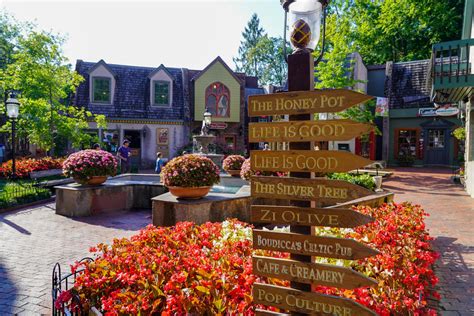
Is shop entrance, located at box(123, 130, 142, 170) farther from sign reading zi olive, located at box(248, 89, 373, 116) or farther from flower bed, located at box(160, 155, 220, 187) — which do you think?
sign reading zi olive, located at box(248, 89, 373, 116)

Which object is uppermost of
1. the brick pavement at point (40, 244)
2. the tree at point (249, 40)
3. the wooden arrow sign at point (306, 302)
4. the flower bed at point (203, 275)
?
the tree at point (249, 40)

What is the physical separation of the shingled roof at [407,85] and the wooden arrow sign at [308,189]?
2630cm

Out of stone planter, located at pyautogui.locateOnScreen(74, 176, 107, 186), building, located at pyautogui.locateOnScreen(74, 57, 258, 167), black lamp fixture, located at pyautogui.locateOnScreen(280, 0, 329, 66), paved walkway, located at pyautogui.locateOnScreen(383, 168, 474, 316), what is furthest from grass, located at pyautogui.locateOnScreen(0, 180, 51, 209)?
building, located at pyautogui.locateOnScreen(74, 57, 258, 167)

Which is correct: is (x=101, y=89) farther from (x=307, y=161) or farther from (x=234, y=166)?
(x=307, y=161)

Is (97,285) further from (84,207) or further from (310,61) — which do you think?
(84,207)

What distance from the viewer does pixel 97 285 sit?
351cm

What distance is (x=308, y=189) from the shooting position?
9.10 feet

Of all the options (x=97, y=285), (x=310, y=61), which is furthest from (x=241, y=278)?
(x=310, y=61)

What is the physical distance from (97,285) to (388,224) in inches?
166

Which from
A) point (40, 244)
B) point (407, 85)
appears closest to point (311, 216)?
point (40, 244)

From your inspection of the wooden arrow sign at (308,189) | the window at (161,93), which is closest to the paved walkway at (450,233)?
the wooden arrow sign at (308,189)

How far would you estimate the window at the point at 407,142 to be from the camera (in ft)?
85.9

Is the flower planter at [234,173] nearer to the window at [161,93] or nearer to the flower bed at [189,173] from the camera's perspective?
the flower bed at [189,173]

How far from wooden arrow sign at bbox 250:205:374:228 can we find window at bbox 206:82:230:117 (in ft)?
80.5
